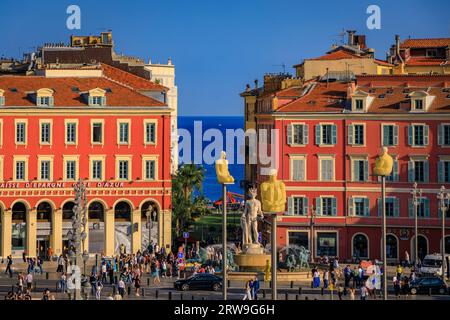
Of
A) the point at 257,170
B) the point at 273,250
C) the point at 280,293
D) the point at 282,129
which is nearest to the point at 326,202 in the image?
the point at 282,129

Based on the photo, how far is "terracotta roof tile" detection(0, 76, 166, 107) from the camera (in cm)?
7438

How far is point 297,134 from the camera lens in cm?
7362

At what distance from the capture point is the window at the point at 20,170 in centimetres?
7350

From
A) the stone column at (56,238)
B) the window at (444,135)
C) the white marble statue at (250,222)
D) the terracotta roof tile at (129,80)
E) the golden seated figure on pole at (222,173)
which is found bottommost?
the stone column at (56,238)

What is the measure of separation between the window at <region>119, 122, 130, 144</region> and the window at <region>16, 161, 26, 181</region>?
590 cm

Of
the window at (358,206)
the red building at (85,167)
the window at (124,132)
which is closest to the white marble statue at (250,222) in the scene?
the window at (358,206)

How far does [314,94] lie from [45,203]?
679 inches

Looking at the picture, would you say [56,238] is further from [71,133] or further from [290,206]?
[290,206]

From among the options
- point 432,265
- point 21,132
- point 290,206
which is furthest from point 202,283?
point 21,132

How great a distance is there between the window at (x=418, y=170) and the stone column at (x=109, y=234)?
17.5 m

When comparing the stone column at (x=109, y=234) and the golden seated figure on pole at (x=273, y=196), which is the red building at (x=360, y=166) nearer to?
the stone column at (x=109, y=234)

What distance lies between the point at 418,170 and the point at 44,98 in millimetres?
22247

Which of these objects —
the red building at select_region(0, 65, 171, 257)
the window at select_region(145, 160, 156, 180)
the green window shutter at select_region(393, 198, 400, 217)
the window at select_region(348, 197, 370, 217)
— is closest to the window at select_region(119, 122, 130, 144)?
the red building at select_region(0, 65, 171, 257)

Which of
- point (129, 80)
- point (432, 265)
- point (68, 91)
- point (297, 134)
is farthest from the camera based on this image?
point (129, 80)
